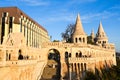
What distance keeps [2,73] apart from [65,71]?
17.8m

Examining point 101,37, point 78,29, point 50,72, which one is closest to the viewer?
point 50,72

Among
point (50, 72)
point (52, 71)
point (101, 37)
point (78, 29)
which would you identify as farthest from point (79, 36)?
point (101, 37)

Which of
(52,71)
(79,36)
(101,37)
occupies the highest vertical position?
(101,37)

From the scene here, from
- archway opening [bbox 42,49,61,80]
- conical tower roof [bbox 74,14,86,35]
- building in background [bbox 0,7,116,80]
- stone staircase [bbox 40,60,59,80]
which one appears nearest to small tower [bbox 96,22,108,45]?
building in background [bbox 0,7,116,80]

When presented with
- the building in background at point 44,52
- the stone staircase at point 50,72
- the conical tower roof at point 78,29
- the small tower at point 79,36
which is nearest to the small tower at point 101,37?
the building in background at point 44,52

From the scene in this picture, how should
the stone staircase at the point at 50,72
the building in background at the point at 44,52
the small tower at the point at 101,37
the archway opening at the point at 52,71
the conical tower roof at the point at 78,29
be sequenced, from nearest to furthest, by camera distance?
the building in background at the point at 44,52, the stone staircase at the point at 50,72, the archway opening at the point at 52,71, the conical tower roof at the point at 78,29, the small tower at the point at 101,37

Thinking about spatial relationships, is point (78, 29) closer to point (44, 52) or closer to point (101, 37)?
Answer: point (44, 52)

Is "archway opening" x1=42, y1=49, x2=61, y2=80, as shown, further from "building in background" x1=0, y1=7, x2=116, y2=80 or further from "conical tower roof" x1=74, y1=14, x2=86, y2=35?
"conical tower roof" x1=74, y1=14, x2=86, y2=35

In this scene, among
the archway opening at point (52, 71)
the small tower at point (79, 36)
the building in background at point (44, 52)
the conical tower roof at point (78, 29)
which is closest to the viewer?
the building in background at point (44, 52)

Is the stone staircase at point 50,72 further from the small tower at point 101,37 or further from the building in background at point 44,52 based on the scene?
the small tower at point 101,37

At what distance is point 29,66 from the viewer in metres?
29.9

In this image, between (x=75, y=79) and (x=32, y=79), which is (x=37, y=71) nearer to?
(x=32, y=79)

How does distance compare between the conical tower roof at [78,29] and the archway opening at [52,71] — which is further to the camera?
the conical tower roof at [78,29]

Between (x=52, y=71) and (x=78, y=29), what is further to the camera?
(x=78, y=29)
